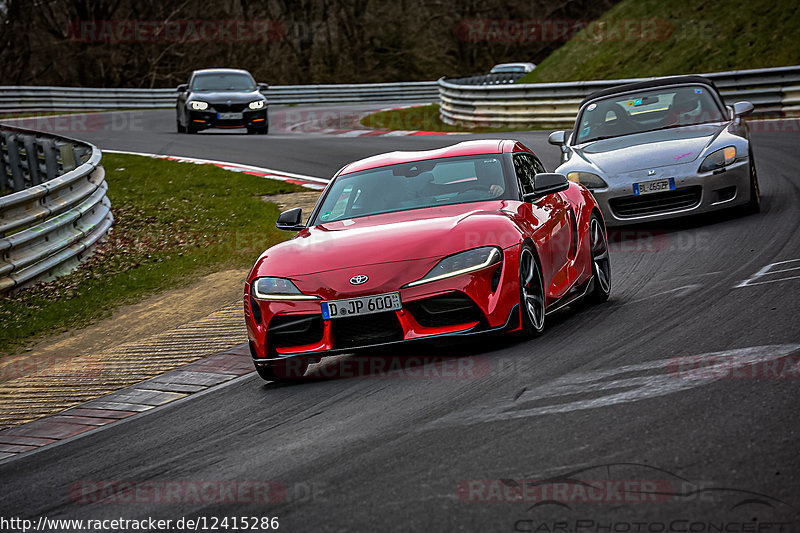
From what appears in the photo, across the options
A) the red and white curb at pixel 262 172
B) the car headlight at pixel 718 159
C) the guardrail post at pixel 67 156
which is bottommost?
the red and white curb at pixel 262 172

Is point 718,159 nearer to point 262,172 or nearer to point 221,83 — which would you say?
point 262,172

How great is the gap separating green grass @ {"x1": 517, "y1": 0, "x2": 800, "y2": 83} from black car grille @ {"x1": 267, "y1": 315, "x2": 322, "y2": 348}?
23.2 m

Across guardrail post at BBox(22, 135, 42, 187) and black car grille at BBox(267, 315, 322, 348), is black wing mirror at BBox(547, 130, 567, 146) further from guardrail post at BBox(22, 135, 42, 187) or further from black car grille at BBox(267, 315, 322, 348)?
guardrail post at BBox(22, 135, 42, 187)

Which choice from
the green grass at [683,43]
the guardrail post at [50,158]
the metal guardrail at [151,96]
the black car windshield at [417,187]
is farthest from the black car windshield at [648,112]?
the metal guardrail at [151,96]

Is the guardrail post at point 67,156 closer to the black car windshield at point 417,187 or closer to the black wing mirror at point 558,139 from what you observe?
the black wing mirror at point 558,139

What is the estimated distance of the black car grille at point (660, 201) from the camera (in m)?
10.6

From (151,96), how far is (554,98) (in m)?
20.0

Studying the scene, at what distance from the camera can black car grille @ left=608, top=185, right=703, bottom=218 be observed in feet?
34.7

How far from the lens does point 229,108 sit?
26.0 meters

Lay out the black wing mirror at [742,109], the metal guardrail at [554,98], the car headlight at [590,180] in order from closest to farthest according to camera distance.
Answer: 1. the car headlight at [590,180]
2. the black wing mirror at [742,109]
3. the metal guardrail at [554,98]

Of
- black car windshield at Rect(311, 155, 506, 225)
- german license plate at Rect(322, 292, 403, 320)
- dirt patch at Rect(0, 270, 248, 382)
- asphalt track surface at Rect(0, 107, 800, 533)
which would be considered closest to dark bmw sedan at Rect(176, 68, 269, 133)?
dirt patch at Rect(0, 270, 248, 382)

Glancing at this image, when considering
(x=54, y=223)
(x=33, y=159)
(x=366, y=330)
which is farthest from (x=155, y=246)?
(x=366, y=330)

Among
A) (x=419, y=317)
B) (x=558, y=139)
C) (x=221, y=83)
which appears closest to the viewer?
(x=419, y=317)

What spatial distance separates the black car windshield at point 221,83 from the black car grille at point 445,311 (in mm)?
21136
